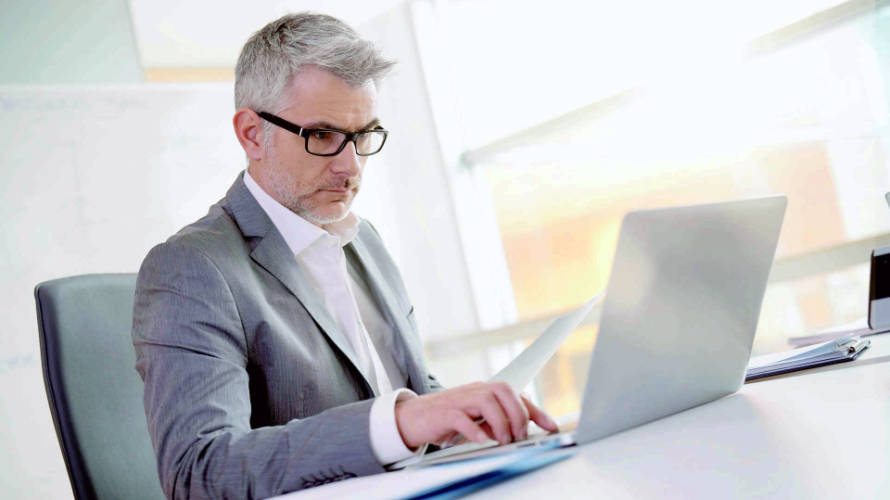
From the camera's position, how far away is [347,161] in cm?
152

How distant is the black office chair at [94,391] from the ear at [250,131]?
1.12 ft

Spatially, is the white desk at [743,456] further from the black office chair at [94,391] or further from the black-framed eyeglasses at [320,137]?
the black-framed eyeglasses at [320,137]

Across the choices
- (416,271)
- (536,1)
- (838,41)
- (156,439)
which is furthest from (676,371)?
(416,271)

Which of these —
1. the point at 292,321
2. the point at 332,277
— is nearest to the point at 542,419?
the point at 292,321

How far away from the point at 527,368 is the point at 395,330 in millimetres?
720

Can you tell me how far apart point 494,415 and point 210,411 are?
40cm

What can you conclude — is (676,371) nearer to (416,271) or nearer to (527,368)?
(527,368)

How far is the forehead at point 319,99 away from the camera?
4.86 ft

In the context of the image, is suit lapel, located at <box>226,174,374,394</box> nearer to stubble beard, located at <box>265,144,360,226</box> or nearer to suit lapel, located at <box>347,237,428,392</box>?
stubble beard, located at <box>265,144,360,226</box>

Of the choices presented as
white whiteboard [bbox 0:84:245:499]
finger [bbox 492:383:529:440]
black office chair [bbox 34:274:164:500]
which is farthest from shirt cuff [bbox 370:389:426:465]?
white whiteboard [bbox 0:84:245:499]

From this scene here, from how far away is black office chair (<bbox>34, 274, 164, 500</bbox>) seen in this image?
129 cm

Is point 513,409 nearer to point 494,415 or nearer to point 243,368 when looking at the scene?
point 494,415

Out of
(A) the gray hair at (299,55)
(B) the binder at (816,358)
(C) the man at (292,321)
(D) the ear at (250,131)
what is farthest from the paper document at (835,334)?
(D) the ear at (250,131)

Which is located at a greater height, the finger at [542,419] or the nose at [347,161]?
the nose at [347,161]
